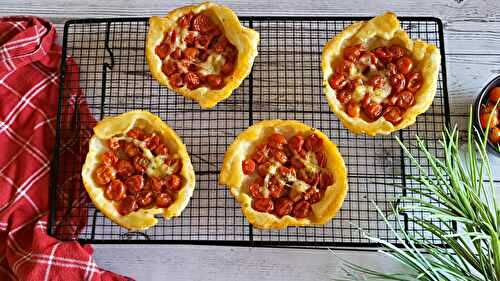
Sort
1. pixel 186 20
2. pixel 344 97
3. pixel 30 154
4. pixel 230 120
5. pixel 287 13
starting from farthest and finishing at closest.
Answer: pixel 287 13 < pixel 230 120 < pixel 30 154 < pixel 186 20 < pixel 344 97

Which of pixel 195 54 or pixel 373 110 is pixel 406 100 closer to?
pixel 373 110

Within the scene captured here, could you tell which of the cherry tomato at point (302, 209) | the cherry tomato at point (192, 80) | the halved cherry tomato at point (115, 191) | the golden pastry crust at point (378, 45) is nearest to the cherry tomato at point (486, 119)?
the golden pastry crust at point (378, 45)

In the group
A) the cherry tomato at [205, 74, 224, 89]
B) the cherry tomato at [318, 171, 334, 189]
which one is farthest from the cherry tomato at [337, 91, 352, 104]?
the cherry tomato at [205, 74, 224, 89]

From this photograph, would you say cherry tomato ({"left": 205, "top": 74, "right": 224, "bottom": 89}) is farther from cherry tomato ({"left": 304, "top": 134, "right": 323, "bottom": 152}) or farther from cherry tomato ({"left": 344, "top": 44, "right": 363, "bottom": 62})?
cherry tomato ({"left": 344, "top": 44, "right": 363, "bottom": 62})

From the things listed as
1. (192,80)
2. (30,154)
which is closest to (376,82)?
(192,80)

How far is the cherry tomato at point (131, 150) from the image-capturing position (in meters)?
2.45

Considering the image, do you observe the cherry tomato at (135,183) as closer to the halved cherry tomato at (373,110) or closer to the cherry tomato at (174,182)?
the cherry tomato at (174,182)

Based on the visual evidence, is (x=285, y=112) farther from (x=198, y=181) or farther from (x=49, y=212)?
(x=49, y=212)

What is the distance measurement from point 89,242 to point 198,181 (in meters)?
0.59

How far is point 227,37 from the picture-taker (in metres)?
2.59

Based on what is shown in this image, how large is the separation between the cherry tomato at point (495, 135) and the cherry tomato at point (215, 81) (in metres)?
1.28

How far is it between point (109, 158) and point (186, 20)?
2.39 feet

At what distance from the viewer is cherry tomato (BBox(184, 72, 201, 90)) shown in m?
2.51

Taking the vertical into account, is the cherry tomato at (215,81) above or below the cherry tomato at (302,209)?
above
